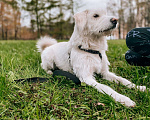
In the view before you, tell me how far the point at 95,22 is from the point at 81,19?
28 centimetres

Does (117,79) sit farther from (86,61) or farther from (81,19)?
(81,19)

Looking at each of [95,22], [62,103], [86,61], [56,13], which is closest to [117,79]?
[86,61]

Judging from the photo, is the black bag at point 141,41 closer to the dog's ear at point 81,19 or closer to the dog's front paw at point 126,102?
the dog's ear at point 81,19

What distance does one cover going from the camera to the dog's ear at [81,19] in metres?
2.74

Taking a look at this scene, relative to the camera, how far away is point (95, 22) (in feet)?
8.75

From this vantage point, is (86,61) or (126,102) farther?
(86,61)

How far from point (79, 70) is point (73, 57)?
1.00 ft

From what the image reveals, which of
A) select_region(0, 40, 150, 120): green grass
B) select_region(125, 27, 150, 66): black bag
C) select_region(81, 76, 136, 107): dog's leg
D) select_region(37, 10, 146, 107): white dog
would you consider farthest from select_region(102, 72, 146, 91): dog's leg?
select_region(125, 27, 150, 66): black bag

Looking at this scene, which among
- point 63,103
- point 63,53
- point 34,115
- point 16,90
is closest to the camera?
point 34,115

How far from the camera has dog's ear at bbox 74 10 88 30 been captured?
274 cm

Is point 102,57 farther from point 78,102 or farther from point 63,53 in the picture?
point 78,102


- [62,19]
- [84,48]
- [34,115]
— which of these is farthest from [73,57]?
[62,19]

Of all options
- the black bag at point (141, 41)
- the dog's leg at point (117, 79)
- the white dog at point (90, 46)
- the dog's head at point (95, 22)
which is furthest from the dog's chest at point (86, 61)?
the black bag at point (141, 41)

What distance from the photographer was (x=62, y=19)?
27.3 metres
